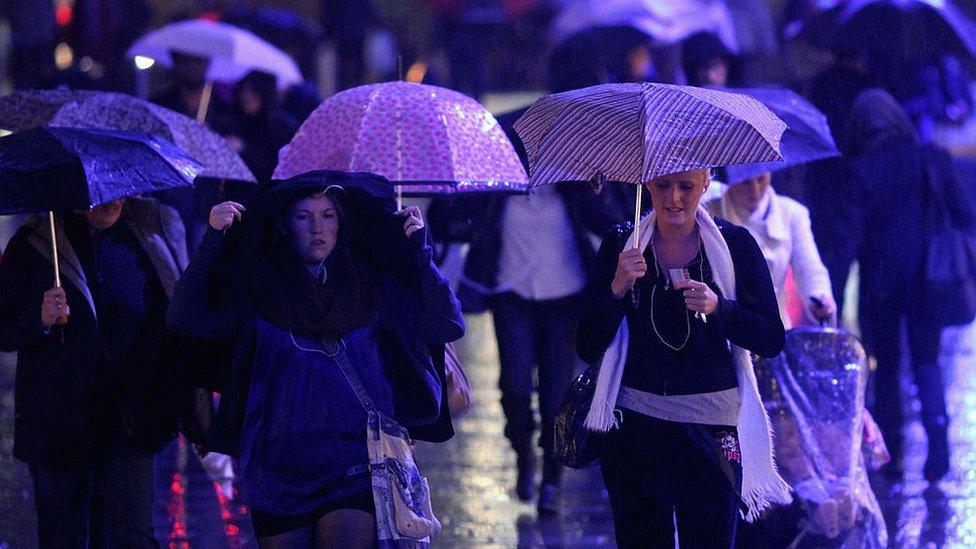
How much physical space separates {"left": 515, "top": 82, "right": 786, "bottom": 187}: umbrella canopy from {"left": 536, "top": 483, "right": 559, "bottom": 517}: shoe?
2.95 metres

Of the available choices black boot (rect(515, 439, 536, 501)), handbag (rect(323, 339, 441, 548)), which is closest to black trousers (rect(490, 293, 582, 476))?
black boot (rect(515, 439, 536, 501))

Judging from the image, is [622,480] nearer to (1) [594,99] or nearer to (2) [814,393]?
(1) [594,99]

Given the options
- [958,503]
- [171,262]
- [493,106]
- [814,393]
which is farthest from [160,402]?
[493,106]

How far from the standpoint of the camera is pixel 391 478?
545 cm

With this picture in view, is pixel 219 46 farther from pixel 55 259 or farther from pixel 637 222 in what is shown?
pixel 637 222

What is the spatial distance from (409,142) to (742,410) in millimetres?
1665

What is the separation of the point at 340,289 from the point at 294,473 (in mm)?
586

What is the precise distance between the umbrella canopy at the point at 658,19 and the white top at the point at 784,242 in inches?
214

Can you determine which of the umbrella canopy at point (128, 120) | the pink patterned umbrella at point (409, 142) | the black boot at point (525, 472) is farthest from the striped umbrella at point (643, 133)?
the black boot at point (525, 472)

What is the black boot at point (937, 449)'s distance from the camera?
9.31m

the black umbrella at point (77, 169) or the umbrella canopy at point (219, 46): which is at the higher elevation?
the umbrella canopy at point (219, 46)

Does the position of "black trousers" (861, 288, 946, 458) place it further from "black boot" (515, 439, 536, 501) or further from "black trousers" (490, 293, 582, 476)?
"black boot" (515, 439, 536, 501)

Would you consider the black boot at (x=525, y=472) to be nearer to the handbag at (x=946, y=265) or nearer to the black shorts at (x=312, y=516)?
the handbag at (x=946, y=265)

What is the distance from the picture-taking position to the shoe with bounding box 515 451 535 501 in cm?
902
